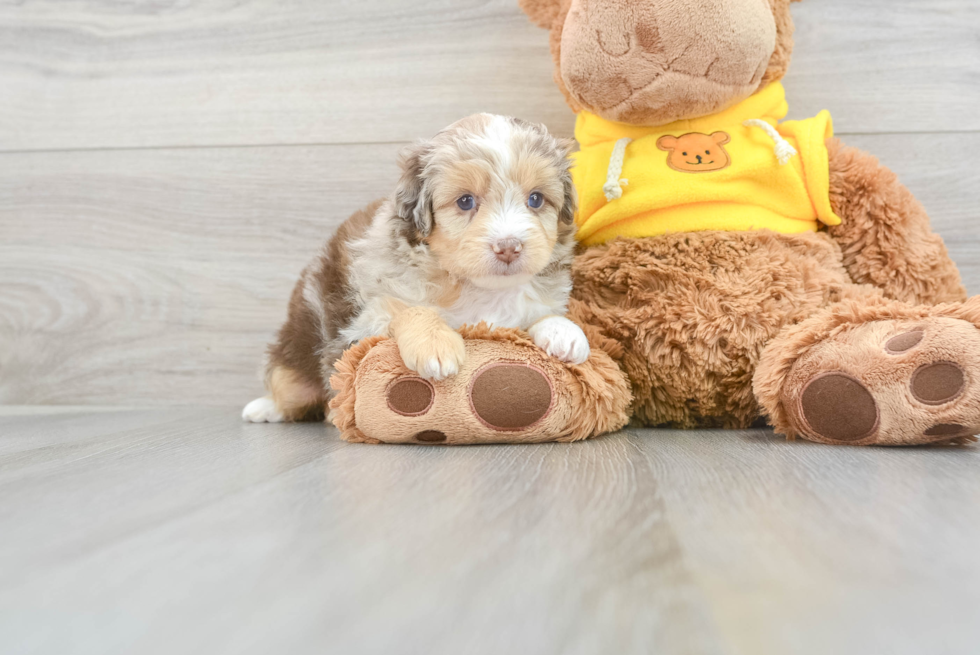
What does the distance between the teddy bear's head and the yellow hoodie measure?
0.05 m

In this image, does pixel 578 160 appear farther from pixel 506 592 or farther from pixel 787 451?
pixel 506 592

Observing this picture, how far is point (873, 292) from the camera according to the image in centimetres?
154

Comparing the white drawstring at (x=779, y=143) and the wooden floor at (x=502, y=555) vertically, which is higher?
the white drawstring at (x=779, y=143)

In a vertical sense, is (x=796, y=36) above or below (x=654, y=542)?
above

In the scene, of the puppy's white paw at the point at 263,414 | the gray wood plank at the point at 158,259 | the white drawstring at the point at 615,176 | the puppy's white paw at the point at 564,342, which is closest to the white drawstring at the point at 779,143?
the white drawstring at the point at 615,176

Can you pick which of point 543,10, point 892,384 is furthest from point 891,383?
point 543,10

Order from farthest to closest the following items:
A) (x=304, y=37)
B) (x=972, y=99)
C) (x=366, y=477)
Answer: (x=304, y=37)
(x=972, y=99)
(x=366, y=477)

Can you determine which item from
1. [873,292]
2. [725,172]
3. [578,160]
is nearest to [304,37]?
[578,160]

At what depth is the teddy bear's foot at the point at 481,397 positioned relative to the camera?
4.30 ft

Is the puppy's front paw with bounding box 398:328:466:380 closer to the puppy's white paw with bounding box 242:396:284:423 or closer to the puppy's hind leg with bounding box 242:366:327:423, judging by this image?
the puppy's hind leg with bounding box 242:366:327:423

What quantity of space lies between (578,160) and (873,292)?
29.0 inches

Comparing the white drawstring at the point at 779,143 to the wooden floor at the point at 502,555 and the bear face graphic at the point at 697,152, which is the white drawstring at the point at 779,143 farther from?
the wooden floor at the point at 502,555

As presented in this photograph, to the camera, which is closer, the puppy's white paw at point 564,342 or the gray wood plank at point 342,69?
the puppy's white paw at point 564,342

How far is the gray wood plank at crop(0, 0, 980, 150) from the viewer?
1964 millimetres
